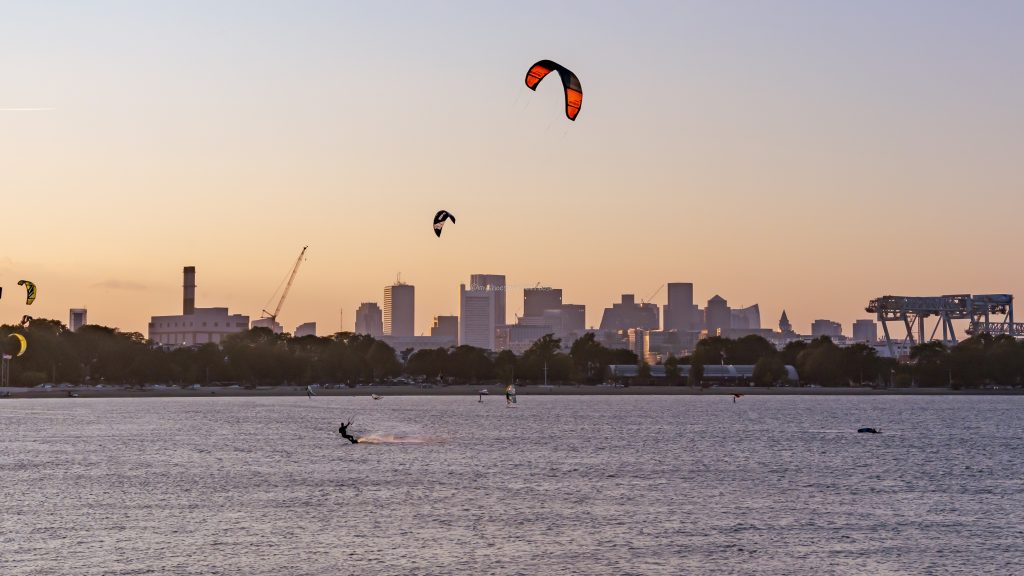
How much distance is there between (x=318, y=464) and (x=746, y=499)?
3616 cm

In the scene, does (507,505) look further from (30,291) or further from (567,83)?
(30,291)

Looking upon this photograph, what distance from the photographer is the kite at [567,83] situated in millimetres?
72312

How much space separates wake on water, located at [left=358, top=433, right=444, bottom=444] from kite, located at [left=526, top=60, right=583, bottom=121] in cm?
5710

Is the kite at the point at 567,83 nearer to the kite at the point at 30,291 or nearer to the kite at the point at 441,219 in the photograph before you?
the kite at the point at 441,219

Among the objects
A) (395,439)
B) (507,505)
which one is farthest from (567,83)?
(395,439)

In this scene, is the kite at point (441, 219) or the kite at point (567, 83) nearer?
the kite at point (567, 83)

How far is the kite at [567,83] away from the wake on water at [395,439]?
57.1 m

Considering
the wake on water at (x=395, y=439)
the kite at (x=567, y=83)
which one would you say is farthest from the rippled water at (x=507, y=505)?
the kite at (x=567, y=83)

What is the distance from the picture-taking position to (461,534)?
204ft

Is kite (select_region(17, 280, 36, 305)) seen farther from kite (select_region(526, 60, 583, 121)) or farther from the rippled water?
kite (select_region(526, 60, 583, 121))

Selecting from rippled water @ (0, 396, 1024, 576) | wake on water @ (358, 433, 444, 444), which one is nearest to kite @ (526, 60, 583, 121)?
rippled water @ (0, 396, 1024, 576)

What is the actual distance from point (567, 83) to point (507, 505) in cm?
2336

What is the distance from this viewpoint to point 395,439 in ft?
431

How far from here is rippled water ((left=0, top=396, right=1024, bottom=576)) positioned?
5566 centimetres
